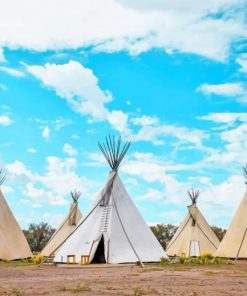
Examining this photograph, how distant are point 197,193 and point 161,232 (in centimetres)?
2394

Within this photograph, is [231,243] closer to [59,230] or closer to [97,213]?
[97,213]

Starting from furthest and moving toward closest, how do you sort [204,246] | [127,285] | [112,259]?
[204,246], [112,259], [127,285]

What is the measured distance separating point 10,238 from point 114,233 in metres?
9.52

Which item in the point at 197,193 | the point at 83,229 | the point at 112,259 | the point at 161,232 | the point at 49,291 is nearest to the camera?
the point at 49,291

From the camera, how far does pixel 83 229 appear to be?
25828 millimetres

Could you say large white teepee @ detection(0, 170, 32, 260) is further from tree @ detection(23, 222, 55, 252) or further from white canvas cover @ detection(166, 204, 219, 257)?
tree @ detection(23, 222, 55, 252)

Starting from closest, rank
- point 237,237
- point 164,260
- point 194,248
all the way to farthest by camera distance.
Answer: point 164,260, point 237,237, point 194,248

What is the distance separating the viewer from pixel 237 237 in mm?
31188

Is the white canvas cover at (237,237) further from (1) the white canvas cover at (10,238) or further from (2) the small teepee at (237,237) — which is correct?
(1) the white canvas cover at (10,238)

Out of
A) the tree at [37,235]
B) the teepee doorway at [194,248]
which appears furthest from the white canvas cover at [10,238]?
the tree at [37,235]

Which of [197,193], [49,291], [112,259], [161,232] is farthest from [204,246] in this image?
[49,291]

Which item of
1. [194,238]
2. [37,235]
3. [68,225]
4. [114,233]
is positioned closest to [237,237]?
[194,238]

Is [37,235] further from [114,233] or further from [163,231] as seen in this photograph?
[114,233]

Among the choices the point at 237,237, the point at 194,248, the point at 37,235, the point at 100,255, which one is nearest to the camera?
the point at 100,255
